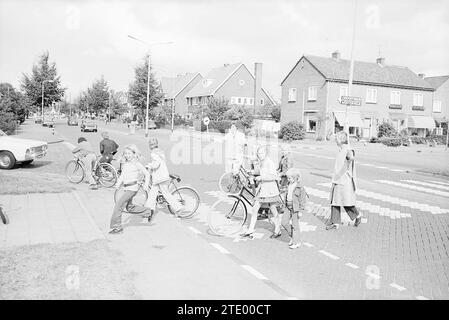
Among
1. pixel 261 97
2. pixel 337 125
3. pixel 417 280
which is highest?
pixel 261 97

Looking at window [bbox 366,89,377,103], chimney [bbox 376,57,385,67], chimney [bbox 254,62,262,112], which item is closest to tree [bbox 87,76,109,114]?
chimney [bbox 254,62,262,112]

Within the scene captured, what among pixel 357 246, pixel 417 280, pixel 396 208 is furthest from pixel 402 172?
pixel 417 280

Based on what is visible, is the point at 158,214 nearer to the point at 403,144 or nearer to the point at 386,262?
the point at 386,262

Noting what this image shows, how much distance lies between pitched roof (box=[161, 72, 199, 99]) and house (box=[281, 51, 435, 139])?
115 feet

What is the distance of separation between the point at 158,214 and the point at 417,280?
16.5ft

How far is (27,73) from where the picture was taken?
63.0 m

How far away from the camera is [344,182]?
26.5 feet

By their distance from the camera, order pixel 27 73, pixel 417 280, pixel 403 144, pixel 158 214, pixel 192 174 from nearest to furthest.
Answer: pixel 417 280 < pixel 158 214 < pixel 192 174 < pixel 403 144 < pixel 27 73

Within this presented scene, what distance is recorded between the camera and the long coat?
804 centimetres

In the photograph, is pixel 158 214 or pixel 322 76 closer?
pixel 158 214

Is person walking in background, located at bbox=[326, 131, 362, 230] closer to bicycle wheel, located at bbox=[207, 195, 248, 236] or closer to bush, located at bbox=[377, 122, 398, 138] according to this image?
bicycle wheel, located at bbox=[207, 195, 248, 236]

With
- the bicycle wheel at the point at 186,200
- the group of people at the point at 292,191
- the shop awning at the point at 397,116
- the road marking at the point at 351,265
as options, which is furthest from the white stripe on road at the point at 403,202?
the shop awning at the point at 397,116

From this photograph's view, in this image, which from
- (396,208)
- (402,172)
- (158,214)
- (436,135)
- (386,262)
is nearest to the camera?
(386,262)

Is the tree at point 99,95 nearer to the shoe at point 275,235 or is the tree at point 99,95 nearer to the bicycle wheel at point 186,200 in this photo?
the bicycle wheel at point 186,200
